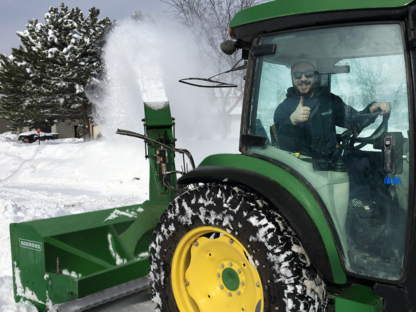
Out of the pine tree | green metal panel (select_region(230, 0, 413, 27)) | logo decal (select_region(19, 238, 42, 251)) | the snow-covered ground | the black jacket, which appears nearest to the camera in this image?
green metal panel (select_region(230, 0, 413, 27))

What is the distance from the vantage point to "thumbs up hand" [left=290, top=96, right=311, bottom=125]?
2.33 metres

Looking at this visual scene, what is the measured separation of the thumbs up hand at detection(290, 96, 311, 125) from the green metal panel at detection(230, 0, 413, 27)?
469mm

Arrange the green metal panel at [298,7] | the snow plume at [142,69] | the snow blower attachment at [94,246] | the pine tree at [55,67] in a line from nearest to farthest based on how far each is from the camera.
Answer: the green metal panel at [298,7] < the snow blower attachment at [94,246] < the snow plume at [142,69] < the pine tree at [55,67]

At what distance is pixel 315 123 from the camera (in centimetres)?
231

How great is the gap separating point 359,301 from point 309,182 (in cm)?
63

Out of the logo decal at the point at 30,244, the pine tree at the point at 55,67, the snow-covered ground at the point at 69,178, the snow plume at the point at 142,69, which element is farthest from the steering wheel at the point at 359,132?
the pine tree at the point at 55,67

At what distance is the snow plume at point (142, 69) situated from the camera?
17.0 metres

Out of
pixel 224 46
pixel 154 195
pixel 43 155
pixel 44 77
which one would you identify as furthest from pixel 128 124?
pixel 224 46

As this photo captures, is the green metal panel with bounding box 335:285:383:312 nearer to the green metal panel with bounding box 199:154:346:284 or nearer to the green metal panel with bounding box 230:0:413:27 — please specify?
the green metal panel with bounding box 199:154:346:284

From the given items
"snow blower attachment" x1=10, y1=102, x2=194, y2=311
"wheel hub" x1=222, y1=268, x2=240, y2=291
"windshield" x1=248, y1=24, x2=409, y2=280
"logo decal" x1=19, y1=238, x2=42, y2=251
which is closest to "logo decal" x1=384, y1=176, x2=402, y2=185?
"windshield" x1=248, y1=24, x2=409, y2=280

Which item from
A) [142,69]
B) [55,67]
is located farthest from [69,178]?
[55,67]

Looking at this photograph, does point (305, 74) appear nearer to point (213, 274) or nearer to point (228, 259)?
point (228, 259)

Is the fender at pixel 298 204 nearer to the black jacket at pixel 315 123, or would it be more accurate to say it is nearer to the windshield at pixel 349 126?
the windshield at pixel 349 126

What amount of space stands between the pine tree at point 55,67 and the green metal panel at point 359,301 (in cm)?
2405
